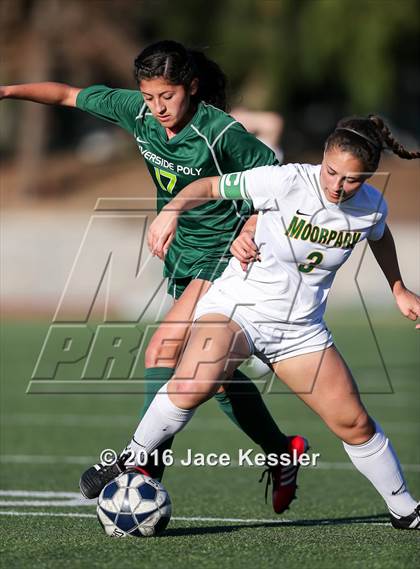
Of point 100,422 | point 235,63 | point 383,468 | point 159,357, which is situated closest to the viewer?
point 383,468

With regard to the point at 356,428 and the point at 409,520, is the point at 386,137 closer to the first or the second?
the point at 356,428

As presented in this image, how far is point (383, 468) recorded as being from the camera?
4852 mm

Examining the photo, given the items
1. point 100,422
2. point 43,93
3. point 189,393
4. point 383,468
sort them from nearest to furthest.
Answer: point 189,393 < point 383,468 < point 43,93 < point 100,422

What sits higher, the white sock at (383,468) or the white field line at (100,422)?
the white sock at (383,468)

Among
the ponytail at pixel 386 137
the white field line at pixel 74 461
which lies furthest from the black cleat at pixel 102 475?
the white field line at pixel 74 461

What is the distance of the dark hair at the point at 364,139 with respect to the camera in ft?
14.3

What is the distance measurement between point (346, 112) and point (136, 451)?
27.7m

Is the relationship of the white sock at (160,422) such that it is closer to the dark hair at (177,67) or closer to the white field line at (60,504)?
the white field line at (60,504)

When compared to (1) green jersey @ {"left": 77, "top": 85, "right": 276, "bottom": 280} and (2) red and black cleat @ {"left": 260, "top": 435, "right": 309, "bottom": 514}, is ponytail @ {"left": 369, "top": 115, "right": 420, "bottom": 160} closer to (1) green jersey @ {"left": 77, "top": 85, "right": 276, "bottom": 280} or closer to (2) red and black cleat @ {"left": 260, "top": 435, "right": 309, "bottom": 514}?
(1) green jersey @ {"left": 77, "top": 85, "right": 276, "bottom": 280}

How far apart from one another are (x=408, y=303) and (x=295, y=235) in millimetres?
651

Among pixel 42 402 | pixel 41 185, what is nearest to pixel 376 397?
pixel 42 402

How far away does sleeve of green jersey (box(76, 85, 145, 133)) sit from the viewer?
17.8ft

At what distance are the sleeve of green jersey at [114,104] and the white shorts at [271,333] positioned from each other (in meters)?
1.21

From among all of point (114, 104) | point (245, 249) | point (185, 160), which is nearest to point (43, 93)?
point (114, 104)
